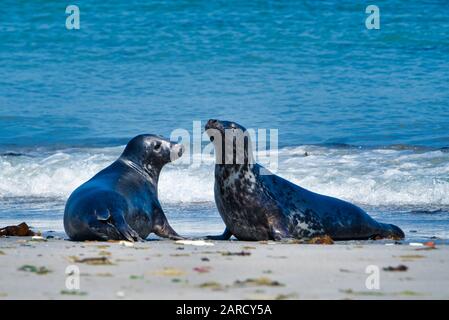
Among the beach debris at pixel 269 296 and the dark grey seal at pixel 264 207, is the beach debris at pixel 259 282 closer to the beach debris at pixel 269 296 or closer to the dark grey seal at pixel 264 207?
the beach debris at pixel 269 296

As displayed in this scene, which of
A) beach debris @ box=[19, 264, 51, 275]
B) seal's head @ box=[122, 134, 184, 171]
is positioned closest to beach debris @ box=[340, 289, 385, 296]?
beach debris @ box=[19, 264, 51, 275]

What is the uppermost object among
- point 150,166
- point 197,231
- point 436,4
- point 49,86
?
point 436,4

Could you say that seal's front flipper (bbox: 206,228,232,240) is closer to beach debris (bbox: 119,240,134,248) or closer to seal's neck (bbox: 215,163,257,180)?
seal's neck (bbox: 215,163,257,180)

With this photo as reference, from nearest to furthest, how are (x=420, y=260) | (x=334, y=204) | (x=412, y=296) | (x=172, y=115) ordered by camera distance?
(x=412, y=296), (x=420, y=260), (x=334, y=204), (x=172, y=115)

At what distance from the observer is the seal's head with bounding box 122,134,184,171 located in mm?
10055

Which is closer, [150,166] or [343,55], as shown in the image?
[150,166]

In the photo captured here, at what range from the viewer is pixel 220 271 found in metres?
6.15

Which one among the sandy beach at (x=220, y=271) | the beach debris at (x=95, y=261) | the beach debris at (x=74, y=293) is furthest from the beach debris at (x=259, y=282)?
the beach debris at (x=95, y=261)

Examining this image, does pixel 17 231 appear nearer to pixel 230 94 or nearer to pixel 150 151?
pixel 150 151

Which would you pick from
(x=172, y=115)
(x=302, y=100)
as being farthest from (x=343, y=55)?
(x=172, y=115)
